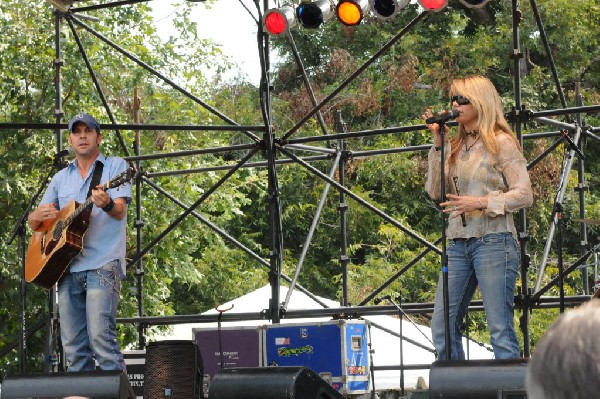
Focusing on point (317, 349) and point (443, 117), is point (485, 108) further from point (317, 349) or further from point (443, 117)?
point (317, 349)

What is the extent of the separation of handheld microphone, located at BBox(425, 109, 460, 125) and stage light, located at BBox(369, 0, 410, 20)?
1.71 meters

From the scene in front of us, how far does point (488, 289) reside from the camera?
17.4 feet

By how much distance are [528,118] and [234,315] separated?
100 inches

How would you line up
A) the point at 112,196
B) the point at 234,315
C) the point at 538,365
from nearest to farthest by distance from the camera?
the point at 538,365 → the point at 112,196 → the point at 234,315

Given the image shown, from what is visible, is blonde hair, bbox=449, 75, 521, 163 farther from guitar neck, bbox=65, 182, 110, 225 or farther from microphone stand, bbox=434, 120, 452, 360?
guitar neck, bbox=65, 182, 110, 225

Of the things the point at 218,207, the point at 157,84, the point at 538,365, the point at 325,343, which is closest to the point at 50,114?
the point at 218,207

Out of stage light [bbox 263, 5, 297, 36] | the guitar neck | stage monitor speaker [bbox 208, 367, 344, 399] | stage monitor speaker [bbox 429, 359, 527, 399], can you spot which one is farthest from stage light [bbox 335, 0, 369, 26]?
stage monitor speaker [bbox 429, 359, 527, 399]

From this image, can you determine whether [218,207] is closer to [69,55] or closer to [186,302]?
[186,302]

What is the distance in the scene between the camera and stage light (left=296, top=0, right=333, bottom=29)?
704 centimetres

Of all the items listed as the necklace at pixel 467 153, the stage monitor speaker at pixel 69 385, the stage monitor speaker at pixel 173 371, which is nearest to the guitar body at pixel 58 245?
the stage monitor speaker at pixel 173 371

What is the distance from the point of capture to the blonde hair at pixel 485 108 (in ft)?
17.8

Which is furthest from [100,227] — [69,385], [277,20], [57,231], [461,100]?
[461,100]

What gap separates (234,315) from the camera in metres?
7.81

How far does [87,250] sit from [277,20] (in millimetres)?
2061
